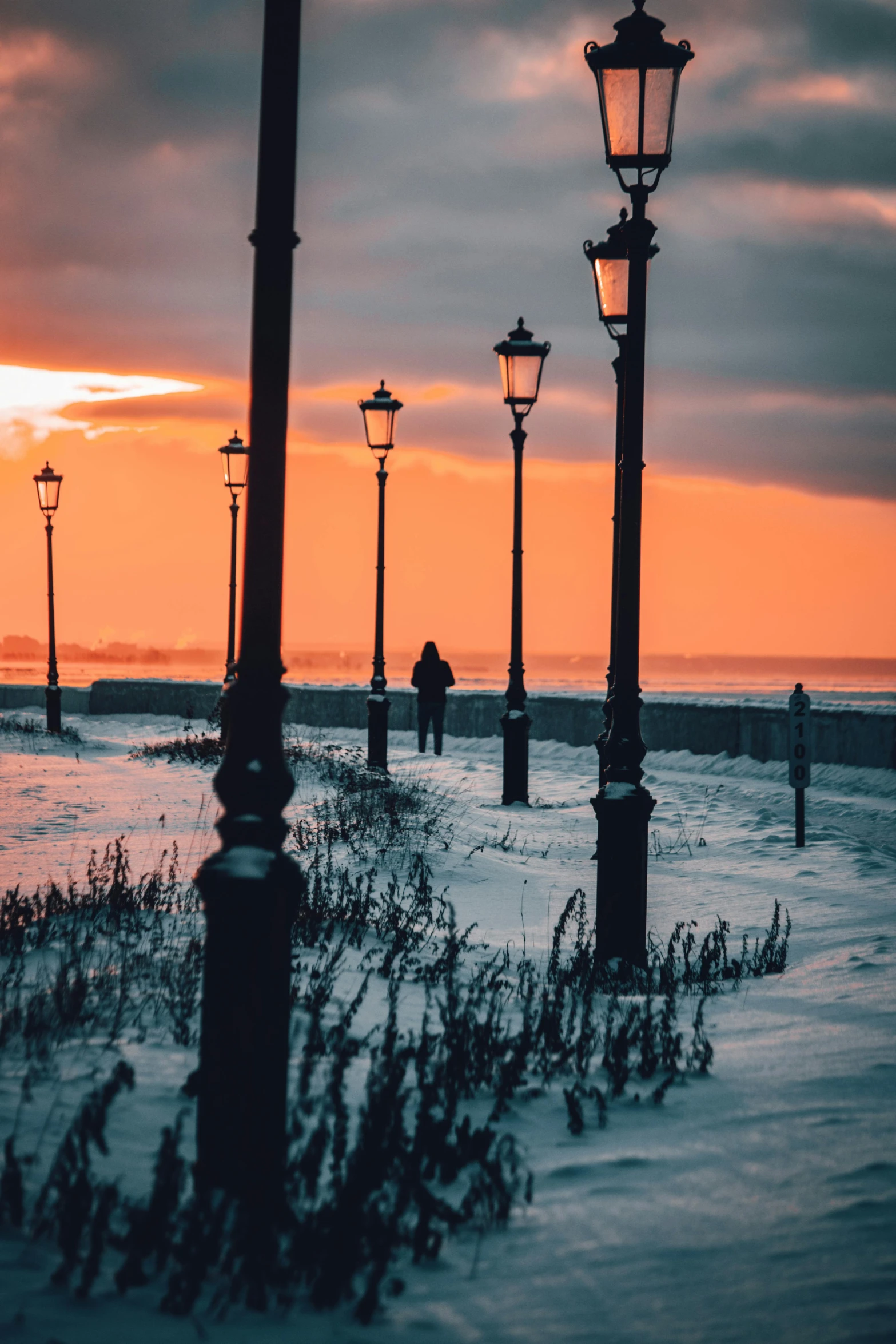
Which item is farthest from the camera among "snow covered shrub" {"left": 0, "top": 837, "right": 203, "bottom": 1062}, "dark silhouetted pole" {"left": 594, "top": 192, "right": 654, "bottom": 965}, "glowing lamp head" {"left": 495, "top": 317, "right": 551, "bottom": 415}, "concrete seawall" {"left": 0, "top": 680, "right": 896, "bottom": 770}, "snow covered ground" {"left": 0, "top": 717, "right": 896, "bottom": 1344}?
"concrete seawall" {"left": 0, "top": 680, "right": 896, "bottom": 770}

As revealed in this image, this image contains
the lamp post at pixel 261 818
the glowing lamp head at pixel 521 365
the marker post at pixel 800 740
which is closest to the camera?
the lamp post at pixel 261 818

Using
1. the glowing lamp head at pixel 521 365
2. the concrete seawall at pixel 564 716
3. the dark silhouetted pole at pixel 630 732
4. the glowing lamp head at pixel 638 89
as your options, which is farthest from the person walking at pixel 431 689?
the glowing lamp head at pixel 638 89

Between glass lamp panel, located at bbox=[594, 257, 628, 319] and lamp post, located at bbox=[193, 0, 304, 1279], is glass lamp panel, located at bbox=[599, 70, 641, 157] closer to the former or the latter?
glass lamp panel, located at bbox=[594, 257, 628, 319]

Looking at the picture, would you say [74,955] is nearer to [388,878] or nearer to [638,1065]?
[638,1065]

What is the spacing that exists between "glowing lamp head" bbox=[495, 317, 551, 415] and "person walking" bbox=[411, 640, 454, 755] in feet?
27.1

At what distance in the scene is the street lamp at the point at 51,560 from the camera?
2681cm

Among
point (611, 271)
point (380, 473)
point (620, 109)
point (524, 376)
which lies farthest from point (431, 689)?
point (620, 109)

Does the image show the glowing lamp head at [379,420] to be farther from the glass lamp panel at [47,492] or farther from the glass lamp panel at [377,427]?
the glass lamp panel at [47,492]

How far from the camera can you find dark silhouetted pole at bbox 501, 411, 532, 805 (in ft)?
48.1

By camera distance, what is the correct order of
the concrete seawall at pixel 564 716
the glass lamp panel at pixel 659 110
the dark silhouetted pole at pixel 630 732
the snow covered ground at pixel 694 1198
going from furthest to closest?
the concrete seawall at pixel 564 716
the glass lamp panel at pixel 659 110
the dark silhouetted pole at pixel 630 732
the snow covered ground at pixel 694 1198

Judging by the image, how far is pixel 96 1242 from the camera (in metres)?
3.02

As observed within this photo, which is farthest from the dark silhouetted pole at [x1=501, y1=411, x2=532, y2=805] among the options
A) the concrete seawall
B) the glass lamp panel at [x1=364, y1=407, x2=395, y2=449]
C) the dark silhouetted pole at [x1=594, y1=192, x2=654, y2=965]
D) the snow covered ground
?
the dark silhouetted pole at [x1=594, y1=192, x2=654, y2=965]

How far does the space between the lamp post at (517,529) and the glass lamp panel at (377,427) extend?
390 cm

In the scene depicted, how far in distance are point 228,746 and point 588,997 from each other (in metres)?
2.38
